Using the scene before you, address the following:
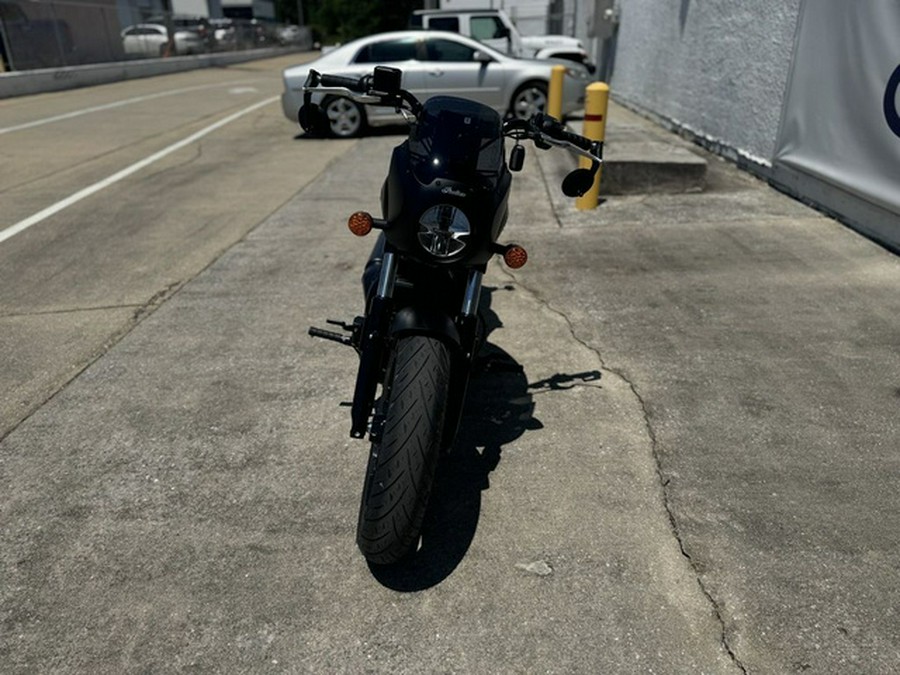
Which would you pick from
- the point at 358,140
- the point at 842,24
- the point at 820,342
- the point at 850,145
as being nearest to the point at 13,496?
the point at 820,342

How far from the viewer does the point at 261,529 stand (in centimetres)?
283

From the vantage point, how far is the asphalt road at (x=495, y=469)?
2.33 m

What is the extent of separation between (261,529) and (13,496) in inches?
46.7

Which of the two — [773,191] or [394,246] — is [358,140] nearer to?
[773,191]

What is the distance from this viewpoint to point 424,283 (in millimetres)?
2826

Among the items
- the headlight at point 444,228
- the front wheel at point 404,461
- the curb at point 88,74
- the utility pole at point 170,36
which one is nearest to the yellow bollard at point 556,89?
the headlight at point 444,228

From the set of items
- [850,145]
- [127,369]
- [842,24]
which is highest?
[842,24]

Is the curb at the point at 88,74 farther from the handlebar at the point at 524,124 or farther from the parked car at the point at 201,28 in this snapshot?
the handlebar at the point at 524,124

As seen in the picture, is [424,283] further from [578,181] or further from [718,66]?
[718,66]

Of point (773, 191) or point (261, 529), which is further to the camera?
point (773, 191)

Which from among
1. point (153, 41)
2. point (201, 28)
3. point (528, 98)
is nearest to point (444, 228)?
point (528, 98)

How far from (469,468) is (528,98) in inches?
396

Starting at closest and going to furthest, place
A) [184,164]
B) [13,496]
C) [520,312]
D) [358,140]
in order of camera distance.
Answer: [13,496], [520,312], [184,164], [358,140]

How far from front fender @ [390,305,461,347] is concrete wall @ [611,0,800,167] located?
675cm
